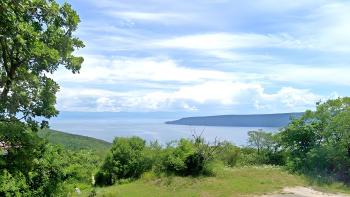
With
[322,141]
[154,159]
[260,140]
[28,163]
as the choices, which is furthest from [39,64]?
[260,140]

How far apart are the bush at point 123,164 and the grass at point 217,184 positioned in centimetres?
176

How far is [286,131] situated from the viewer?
100 ft

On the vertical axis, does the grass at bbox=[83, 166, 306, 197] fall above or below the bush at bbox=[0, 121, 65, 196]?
below

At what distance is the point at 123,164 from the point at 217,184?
8.46m

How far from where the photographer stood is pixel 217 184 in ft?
78.0

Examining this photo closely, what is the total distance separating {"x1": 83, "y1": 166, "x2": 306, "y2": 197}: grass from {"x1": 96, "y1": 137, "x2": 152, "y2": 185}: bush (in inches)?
69.2

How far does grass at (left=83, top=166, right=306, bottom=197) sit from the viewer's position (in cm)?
2195

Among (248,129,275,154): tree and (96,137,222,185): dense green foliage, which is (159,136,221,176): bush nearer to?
(96,137,222,185): dense green foliage

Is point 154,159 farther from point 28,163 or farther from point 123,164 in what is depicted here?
point 28,163

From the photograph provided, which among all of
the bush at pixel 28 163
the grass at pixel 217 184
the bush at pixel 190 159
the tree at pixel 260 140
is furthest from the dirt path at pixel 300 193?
Result: the tree at pixel 260 140

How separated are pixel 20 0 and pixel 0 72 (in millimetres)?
4881

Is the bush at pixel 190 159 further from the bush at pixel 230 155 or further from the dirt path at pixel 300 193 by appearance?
the dirt path at pixel 300 193

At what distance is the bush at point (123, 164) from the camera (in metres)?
29.8

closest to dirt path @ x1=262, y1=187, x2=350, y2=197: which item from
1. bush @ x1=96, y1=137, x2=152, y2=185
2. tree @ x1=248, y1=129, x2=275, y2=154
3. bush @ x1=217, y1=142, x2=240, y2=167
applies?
bush @ x1=217, y1=142, x2=240, y2=167
